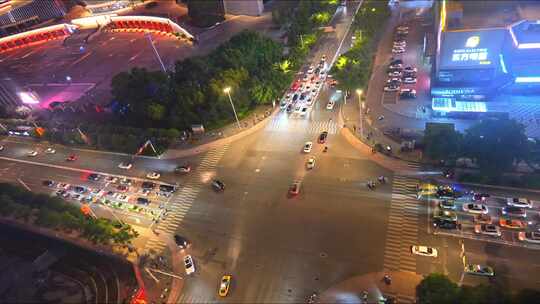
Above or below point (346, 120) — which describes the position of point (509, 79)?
above

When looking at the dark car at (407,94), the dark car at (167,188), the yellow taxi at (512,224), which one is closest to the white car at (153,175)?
the dark car at (167,188)

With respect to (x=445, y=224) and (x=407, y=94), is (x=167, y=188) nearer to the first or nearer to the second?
(x=445, y=224)

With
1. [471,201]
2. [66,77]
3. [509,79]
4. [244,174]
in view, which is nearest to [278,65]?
[244,174]

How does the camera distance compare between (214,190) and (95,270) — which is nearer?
(95,270)

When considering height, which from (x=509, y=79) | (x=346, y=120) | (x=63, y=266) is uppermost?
(x=509, y=79)

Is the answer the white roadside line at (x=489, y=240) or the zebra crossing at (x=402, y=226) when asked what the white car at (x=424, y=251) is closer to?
the zebra crossing at (x=402, y=226)

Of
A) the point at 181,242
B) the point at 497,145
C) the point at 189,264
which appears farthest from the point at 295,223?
the point at 497,145

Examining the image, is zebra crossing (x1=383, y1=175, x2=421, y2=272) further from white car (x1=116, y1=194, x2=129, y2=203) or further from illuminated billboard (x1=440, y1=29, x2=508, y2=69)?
white car (x1=116, y1=194, x2=129, y2=203)

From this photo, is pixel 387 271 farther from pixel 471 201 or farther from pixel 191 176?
pixel 191 176
